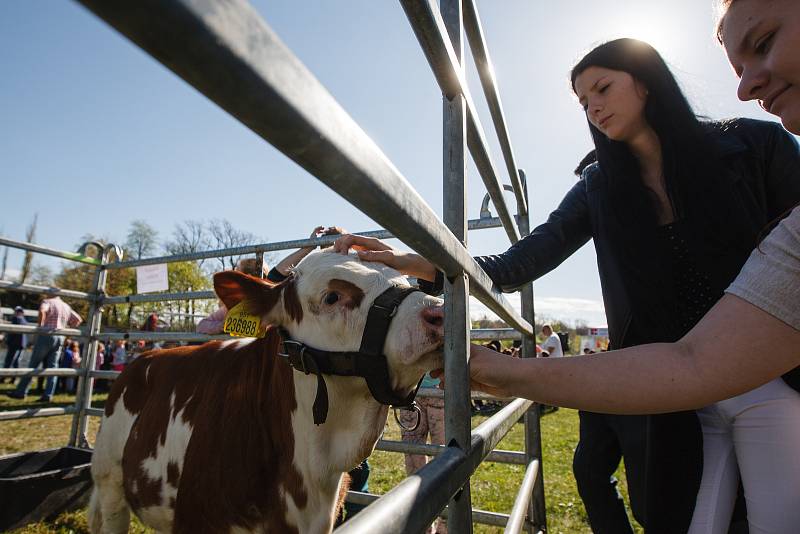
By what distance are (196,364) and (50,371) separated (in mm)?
2265

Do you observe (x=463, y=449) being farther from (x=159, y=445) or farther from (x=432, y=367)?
(x=159, y=445)

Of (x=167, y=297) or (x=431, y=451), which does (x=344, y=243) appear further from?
(x=167, y=297)

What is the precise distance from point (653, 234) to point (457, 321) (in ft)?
3.57

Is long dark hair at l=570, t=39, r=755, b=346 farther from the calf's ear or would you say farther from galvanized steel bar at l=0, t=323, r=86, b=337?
galvanized steel bar at l=0, t=323, r=86, b=337

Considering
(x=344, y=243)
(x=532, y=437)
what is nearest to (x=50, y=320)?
(x=344, y=243)

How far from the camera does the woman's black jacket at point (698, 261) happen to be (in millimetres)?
1474

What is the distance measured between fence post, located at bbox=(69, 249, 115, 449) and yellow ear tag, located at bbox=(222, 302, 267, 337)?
10.7 feet

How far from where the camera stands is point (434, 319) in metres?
1.25

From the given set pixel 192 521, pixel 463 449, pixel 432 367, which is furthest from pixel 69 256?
pixel 463 449

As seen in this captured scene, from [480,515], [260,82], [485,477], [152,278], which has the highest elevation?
[152,278]

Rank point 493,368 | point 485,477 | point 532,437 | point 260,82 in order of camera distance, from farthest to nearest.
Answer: point 485,477, point 532,437, point 493,368, point 260,82

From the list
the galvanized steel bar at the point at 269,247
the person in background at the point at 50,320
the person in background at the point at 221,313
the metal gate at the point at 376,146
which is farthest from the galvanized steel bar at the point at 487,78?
the person in background at the point at 50,320

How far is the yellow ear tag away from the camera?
185 centimetres

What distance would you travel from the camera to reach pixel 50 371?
3.98m
